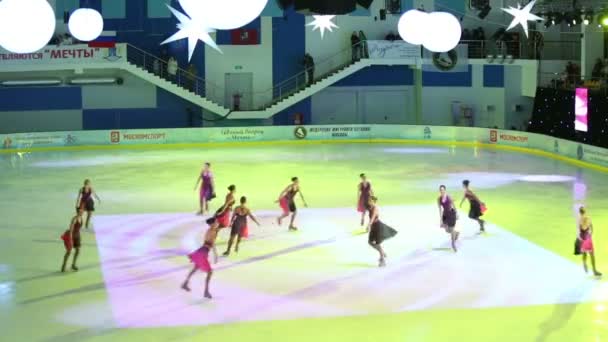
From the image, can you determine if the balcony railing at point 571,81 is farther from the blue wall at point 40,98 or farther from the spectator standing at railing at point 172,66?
the blue wall at point 40,98

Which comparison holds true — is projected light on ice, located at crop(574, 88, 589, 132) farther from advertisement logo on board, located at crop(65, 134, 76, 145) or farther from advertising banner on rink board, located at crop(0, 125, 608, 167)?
advertisement logo on board, located at crop(65, 134, 76, 145)

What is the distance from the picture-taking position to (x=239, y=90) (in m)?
42.6

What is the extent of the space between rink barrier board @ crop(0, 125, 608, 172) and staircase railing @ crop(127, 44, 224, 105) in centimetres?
311

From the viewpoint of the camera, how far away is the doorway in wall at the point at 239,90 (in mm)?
42438

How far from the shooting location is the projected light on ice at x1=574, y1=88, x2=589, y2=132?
108ft

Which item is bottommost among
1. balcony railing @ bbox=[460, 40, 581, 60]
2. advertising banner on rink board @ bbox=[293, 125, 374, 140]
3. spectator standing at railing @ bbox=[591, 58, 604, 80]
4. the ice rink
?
the ice rink

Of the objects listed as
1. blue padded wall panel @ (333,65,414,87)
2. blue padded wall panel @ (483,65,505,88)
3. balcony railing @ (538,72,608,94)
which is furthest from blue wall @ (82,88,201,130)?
balcony railing @ (538,72,608,94)

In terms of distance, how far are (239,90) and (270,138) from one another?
3630 millimetres

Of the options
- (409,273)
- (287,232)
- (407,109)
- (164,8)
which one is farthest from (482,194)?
(164,8)

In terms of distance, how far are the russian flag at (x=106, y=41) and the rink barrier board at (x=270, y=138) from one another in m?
3.89

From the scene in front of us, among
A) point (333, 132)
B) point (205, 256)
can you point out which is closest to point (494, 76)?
point (333, 132)

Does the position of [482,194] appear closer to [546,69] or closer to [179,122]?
[546,69]

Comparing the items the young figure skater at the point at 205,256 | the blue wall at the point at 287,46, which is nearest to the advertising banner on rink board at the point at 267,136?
the blue wall at the point at 287,46

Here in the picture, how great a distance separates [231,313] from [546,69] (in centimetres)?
2891
